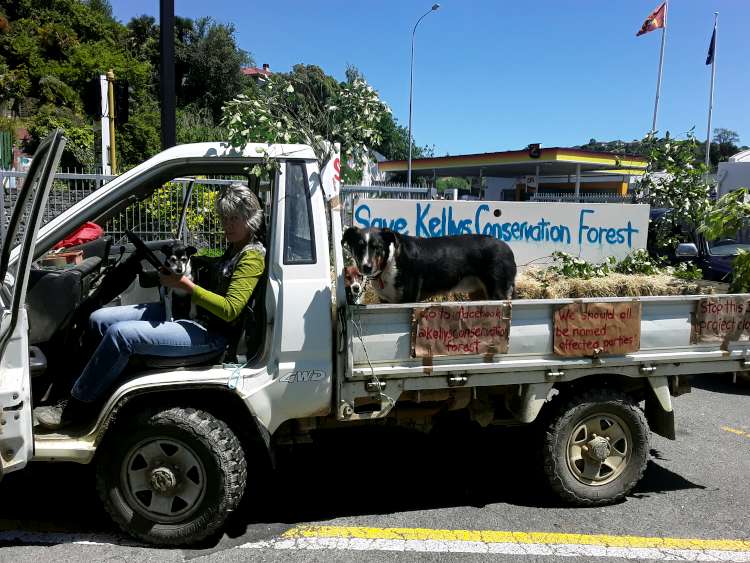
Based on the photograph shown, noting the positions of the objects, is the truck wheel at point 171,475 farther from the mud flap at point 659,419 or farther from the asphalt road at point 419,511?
the mud flap at point 659,419

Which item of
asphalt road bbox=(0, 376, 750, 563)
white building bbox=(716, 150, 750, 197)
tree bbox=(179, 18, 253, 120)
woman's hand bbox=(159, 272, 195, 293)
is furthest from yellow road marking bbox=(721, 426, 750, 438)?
tree bbox=(179, 18, 253, 120)

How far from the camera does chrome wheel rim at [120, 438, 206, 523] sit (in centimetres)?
317

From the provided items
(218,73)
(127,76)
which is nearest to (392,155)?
(218,73)

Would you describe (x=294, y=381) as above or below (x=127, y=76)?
below

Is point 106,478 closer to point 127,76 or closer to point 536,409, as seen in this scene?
point 536,409

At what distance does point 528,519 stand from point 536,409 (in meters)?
0.70

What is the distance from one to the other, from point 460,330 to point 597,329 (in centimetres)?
90

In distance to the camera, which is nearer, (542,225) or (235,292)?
(235,292)

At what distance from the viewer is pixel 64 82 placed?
113 feet

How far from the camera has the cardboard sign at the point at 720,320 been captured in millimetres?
3812

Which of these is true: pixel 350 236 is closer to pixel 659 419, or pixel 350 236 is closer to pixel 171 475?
pixel 171 475

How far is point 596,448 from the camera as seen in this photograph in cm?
Result: 377

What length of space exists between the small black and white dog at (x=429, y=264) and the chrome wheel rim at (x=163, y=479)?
177cm

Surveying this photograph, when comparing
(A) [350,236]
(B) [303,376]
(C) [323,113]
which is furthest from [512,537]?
(C) [323,113]
